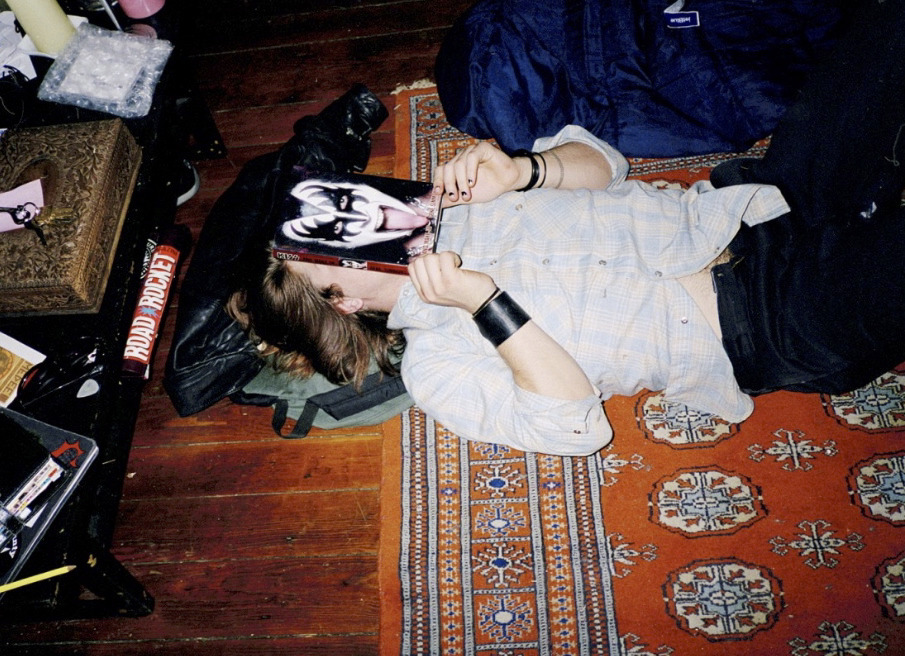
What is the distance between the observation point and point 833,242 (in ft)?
3.78

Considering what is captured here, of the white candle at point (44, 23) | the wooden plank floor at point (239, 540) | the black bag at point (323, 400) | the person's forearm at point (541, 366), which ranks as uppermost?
the white candle at point (44, 23)

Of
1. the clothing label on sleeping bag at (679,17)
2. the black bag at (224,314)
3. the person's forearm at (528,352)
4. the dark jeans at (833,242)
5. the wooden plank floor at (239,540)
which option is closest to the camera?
the dark jeans at (833,242)

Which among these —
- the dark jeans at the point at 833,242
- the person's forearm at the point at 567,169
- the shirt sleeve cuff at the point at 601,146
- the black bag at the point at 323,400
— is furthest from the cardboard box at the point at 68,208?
the dark jeans at the point at 833,242

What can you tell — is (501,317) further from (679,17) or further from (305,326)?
(679,17)

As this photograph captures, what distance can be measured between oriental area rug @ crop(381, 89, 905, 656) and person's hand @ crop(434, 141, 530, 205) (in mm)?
681

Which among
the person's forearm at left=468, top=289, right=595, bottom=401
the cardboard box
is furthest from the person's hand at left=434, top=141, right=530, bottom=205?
the cardboard box

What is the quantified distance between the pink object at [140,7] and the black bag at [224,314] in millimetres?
527

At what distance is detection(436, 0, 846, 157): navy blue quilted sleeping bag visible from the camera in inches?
68.0

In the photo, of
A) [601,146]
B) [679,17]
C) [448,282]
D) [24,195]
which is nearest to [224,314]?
[24,195]

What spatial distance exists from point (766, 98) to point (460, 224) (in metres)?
1.08

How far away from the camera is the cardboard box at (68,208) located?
4.01 ft

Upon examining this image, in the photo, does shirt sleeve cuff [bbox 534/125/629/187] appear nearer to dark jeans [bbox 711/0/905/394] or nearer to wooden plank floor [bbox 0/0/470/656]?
dark jeans [bbox 711/0/905/394]

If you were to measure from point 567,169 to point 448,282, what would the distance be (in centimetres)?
49

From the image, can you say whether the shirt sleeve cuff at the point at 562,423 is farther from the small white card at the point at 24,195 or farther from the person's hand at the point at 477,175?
the small white card at the point at 24,195
